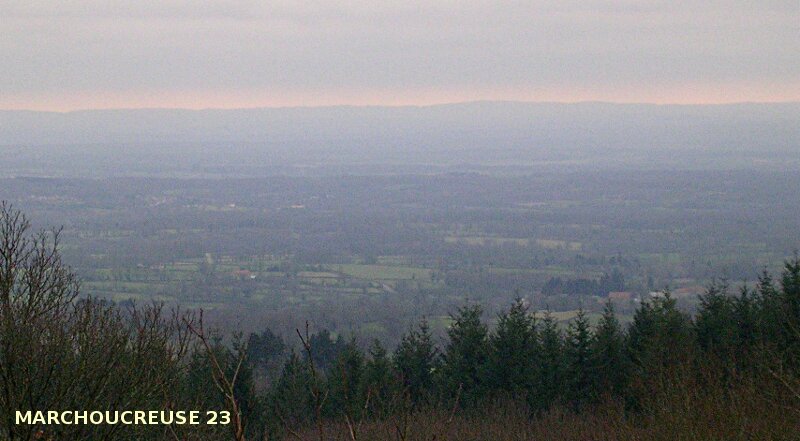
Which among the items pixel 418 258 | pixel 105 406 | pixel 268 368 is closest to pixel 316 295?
pixel 418 258

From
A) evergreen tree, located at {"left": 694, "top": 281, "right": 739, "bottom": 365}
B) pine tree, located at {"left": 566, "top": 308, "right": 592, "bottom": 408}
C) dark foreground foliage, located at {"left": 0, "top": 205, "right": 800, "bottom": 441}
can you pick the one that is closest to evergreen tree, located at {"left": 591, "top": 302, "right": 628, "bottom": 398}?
dark foreground foliage, located at {"left": 0, "top": 205, "right": 800, "bottom": 441}

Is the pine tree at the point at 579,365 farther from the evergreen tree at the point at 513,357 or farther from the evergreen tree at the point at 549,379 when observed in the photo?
the evergreen tree at the point at 513,357

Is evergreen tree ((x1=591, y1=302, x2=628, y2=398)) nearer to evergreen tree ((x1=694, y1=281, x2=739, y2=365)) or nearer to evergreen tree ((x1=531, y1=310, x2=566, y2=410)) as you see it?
evergreen tree ((x1=531, y1=310, x2=566, y2=410))

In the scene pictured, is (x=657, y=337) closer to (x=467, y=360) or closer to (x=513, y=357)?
(x=513, y=357)

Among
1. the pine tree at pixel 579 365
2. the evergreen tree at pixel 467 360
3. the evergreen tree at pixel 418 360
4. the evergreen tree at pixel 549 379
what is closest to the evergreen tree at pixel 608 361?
the pine tree at pixel 579 365

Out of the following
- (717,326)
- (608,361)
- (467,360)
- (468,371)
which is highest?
(717,326)

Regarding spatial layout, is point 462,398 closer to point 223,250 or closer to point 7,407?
point 7,407

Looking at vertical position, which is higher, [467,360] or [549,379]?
[467,360]

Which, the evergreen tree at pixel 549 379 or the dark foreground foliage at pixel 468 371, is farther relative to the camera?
the evergreen tree at pixel 549 379

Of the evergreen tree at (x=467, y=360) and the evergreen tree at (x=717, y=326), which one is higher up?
the evergreen tree at (x=717, y=326)

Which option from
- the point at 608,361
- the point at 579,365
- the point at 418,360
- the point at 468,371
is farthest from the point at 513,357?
the point at 418,360

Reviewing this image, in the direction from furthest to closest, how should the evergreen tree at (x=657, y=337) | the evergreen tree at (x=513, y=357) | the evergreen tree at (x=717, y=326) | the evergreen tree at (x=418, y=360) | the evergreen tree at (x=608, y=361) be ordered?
the evergreen tree at (x=418, y=360) → the evergreen tree at (x=513, y=357) → the evergreen tree at (x=717, y=326) → the evergreen tree at (x=608, y=361) → the evergreen tree at (x=657, y=337)
